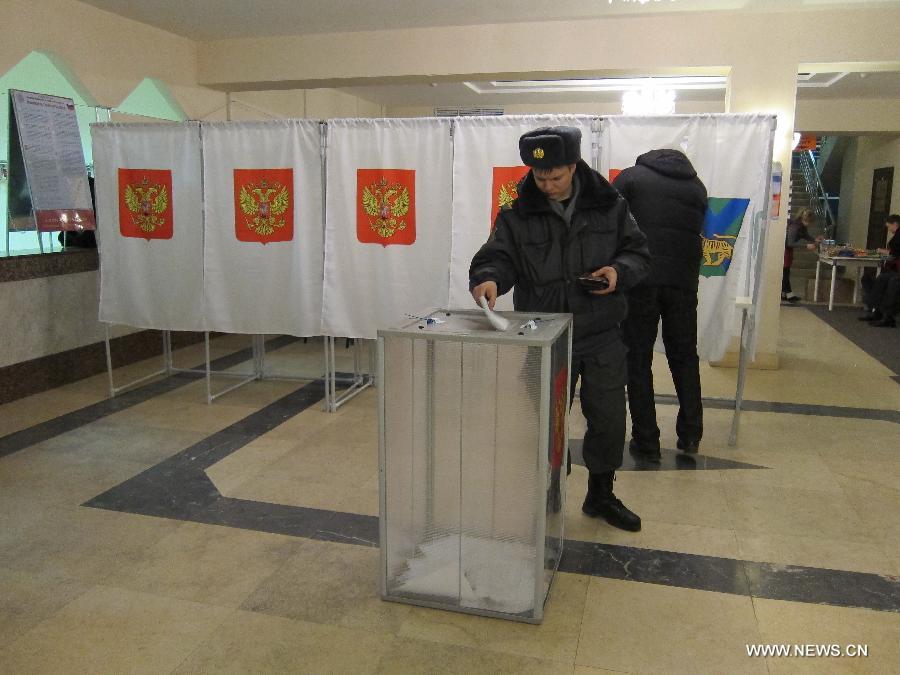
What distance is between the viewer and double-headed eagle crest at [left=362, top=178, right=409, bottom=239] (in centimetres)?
421

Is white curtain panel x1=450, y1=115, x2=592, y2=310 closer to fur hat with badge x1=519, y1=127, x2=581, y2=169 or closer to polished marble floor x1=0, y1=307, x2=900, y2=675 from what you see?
polished marble floor x1=0, y1=307, x2=900, y2=675

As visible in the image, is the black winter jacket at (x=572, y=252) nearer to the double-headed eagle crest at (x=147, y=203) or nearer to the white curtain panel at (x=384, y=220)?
the white curtain panel at (x=384, y=220)

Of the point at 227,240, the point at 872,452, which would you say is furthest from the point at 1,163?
the point at 872,452

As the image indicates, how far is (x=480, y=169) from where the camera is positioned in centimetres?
409

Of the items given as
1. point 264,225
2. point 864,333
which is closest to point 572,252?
point 264,225

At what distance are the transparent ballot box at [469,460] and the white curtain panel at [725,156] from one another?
6.85 feet

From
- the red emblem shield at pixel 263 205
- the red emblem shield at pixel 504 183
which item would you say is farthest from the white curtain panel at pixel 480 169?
the red emblem shield at pixel 263 205

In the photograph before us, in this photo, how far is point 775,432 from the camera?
412 cm

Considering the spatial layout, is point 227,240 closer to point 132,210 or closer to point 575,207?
point 132,210

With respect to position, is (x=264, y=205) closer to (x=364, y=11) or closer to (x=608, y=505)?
(x=364, y=11)

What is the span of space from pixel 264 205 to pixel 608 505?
9.02ft

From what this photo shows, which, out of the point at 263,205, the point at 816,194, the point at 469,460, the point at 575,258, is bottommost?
the point at 469,460

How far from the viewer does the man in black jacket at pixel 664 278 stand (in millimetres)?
3334

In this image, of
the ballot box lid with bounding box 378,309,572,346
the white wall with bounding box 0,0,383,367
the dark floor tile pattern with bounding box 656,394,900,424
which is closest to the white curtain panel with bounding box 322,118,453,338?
the ballot box lid with bounding box 378,309,572,346
